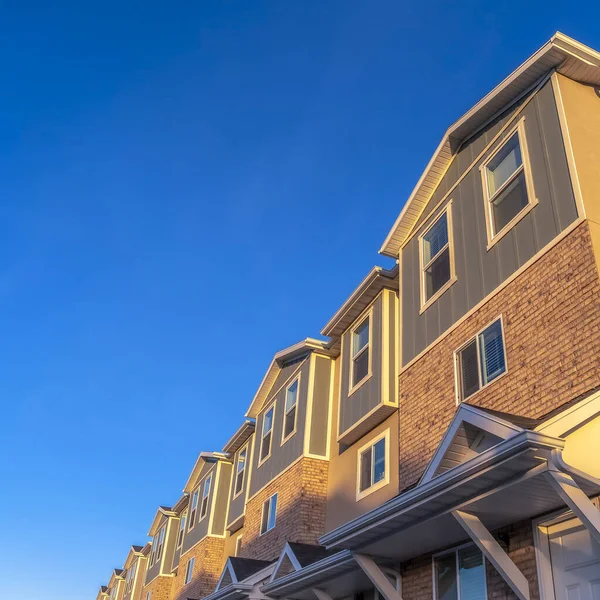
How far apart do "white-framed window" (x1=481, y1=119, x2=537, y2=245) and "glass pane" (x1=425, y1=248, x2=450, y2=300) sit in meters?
1.33

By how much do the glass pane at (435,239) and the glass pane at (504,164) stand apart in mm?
1373

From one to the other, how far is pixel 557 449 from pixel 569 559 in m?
1.61

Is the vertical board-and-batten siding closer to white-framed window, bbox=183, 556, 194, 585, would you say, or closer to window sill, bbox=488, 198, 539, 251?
window sill, bbox=488, 198, 539, 251

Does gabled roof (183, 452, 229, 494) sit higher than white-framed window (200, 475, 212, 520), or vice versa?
gabled roof (183, 452, 229, 494)

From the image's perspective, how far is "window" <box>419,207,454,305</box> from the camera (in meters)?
A: 12.1

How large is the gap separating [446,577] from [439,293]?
4.64 m

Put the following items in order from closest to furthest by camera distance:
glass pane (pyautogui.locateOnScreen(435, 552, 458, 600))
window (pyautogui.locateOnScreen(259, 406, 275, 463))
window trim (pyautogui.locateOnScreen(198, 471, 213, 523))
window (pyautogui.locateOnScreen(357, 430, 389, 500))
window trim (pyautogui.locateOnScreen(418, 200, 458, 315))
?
1. glass pane (pyautogui.locateOnScreen(435, 552, 458, 600))
2. window trim (pyautogui.locateOnScreen(418, 200, 458, 315))
3. window (pyautogui.locateOnScreen(357, 430, 389, 500))
4. window (pyautogui.locateOnScreen(259, 406, 275, 463))
5. window trim (pyautogui.locateOnScreen(198, 471, 213, 523))

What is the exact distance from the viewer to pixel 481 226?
1123 cm

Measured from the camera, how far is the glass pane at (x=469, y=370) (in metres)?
10.3

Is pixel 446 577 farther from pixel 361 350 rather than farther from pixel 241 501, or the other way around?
pixel 241 501

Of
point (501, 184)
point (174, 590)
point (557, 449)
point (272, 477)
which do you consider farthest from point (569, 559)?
point (174, 590)

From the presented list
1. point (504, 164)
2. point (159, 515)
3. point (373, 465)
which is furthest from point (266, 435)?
point (159, 515)

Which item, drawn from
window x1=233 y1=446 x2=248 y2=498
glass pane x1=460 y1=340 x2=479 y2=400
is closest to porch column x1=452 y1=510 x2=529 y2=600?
glass pane x1=460 y1=340 x2=479 y2=400

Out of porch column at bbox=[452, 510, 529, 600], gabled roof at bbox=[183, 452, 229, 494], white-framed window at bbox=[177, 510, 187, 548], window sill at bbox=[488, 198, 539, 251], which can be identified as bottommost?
porch column at bbox=[452, 510, 529, 600]
